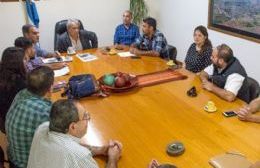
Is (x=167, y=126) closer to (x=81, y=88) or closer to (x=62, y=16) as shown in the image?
(x=81, y=88)

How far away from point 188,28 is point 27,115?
3717 millimetres

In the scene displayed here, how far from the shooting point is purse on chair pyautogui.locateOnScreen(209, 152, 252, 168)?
64.6 inches

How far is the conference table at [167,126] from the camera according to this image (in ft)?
5.84

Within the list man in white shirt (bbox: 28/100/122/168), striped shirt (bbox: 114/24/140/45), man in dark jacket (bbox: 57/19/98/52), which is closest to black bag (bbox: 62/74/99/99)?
man in white shirt (bbox: 28/100/122/168)

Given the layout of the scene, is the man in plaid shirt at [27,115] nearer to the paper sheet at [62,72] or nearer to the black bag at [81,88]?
the black bag at [81,88]

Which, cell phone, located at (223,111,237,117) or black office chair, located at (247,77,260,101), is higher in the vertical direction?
black office chair, located at (247,77,260,101)

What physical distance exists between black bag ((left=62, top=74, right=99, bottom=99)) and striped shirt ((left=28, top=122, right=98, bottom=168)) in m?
1.06

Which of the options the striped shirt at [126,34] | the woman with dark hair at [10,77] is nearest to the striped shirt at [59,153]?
the woman with dark hair at [10,77]

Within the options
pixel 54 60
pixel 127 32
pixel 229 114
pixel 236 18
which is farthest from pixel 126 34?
pixel 229 114

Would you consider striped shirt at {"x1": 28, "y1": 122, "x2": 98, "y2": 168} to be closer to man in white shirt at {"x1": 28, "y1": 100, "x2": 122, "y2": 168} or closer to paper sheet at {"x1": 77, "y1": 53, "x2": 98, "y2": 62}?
man in white shirt at {"x1": 28, "y1": 100, "x2": 122, "y2": 168}

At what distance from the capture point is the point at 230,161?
167 centimetres

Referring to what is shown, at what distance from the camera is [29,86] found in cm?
193

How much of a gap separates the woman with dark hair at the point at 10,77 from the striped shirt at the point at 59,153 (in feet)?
3.31

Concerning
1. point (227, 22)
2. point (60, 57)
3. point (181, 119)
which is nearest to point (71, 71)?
point (60, 57)
